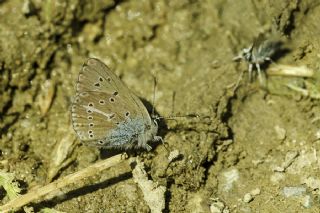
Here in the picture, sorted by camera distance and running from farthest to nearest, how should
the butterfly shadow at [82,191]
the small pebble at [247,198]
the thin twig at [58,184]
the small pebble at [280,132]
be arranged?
the small pebble at [280,132]
the small pebble at [247,198]
the butterfly shadow at [82,191]
the thin twig at [58,184]

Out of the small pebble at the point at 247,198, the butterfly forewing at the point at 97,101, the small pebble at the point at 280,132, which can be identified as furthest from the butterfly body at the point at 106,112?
the small pebble at the point at 280,132

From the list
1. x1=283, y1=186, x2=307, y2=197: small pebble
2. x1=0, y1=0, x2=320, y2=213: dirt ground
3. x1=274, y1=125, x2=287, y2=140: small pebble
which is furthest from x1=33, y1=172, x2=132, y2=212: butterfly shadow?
x1=274, y1=125, x2=287, y2=140: small pebble

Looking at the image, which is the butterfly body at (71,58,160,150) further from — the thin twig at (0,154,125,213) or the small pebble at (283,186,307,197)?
the small pebble at (283,186,307,197)

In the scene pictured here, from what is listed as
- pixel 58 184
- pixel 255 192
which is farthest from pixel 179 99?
pixel 58 184

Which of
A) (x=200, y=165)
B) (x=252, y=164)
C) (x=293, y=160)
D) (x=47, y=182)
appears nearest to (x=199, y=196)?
(x=200, y=165)

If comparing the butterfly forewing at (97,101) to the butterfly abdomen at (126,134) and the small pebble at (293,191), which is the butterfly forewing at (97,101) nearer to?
the butterfly abdomen at (126,134)

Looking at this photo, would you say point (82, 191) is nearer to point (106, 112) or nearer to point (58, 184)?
point (58, 184)

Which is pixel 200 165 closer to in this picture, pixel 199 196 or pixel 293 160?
pixel 199 196
